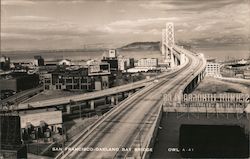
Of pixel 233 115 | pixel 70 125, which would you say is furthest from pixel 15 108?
pixel 233 115

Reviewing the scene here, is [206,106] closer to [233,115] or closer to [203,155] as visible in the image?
[233,115]

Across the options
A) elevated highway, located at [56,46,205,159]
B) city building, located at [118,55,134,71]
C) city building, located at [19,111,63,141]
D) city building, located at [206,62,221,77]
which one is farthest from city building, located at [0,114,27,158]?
city building, located at [206,62,221,77]

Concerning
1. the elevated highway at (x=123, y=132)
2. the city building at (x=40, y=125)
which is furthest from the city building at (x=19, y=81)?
the elevated highway at (x=123, y=132)

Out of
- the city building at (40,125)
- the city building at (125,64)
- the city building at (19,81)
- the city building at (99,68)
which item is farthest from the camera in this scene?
the city building at (125,64)

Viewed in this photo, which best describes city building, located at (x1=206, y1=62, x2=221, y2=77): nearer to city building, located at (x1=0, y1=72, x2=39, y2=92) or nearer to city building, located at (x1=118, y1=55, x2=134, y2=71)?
city building, located at (x1=118, y1=55, x2=134, y2=71)

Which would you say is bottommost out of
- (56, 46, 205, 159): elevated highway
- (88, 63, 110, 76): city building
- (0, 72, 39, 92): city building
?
(56, 46, 205, 159): elevated highway

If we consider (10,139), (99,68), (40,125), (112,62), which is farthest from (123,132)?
(99,68)

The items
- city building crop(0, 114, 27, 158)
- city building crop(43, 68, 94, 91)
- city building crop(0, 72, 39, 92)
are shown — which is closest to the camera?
city building crop(0, 114, 27, 158)

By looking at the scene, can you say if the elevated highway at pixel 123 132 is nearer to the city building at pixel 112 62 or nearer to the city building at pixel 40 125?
the city building at pixel 112 62

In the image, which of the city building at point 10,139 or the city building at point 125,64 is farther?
the city building at point 125,64
